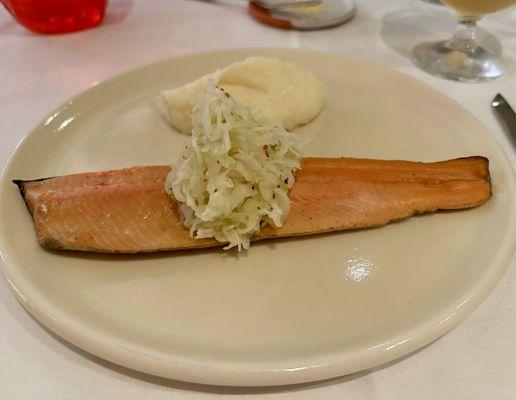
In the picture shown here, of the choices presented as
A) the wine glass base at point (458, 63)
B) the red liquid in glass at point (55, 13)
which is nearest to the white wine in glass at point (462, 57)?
the wine glass base at point (458, 63)

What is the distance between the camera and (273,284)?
0.94 meters

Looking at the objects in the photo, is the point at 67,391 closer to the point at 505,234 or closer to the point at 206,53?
the point at 505,234

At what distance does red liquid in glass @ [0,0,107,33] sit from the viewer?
73.4 inches

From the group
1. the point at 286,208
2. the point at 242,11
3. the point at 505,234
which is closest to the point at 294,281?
the point at 286,208

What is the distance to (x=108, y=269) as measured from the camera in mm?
967

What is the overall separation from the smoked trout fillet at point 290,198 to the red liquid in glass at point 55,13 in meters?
1.07

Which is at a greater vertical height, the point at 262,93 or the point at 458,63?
the point at 262,93

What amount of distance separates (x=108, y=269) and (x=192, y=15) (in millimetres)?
1422

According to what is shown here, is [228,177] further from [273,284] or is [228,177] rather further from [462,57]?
[462,57]

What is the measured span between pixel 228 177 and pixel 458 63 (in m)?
1.08

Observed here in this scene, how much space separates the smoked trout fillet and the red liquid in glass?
107cm

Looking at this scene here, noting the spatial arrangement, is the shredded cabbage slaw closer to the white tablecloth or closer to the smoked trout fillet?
the smoked trout fillet

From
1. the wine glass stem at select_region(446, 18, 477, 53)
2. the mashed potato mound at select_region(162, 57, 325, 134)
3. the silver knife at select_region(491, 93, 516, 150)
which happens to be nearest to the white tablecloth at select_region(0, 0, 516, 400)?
the silver knife at select_region(491, 93, 516, 150)

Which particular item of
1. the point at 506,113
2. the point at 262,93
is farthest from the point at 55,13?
the point at 506,113
